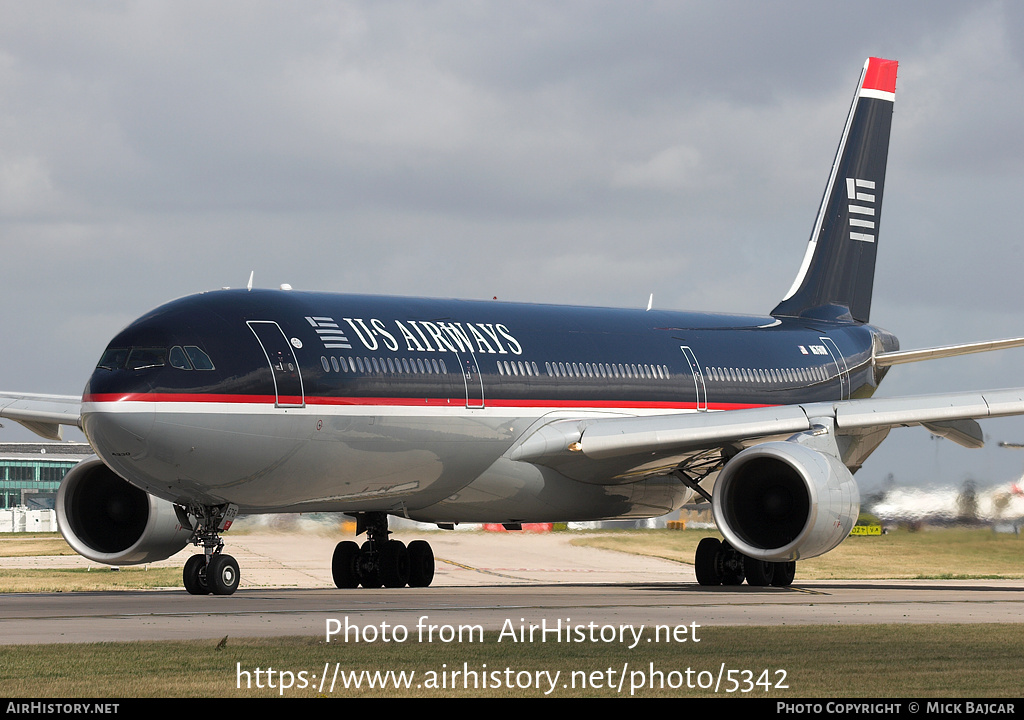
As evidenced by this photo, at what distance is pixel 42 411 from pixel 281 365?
531cm

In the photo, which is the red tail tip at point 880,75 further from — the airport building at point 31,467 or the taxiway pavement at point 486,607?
the airport building at point 31,467

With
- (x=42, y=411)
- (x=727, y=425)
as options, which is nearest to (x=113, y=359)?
(x=42, y=411)

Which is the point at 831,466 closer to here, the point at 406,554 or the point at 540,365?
the point at 540,365

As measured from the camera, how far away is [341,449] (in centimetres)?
1898

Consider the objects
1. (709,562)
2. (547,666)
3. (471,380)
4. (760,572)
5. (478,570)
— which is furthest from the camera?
(478,570)

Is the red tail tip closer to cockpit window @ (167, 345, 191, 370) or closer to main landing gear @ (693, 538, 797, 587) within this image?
main landing gear @ (693, 538, 797, 587)

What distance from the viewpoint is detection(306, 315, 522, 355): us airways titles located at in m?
19.6

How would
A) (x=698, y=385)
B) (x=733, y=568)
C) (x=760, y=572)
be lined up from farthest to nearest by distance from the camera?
(x=698, y=385) < (x=733, y=568) < (x=760, y=572)

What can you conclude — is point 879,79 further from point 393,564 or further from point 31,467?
point 31,467

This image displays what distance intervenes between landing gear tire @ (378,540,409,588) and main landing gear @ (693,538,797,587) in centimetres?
460

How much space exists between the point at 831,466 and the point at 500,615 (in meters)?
5.72

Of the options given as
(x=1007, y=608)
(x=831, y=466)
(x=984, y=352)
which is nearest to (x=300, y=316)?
(x=831, y=466)

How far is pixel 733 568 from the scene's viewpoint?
2389 centimetres

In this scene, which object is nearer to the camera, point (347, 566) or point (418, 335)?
point (418, 335)
